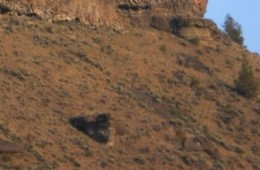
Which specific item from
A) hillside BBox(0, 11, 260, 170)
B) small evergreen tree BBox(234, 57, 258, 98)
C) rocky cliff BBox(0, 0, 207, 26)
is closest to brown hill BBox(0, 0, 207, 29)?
rocky cliff BBox(0, 0, 207, 26)

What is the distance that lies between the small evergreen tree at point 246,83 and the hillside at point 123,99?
389 mm

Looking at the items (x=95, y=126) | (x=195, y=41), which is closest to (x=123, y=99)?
(x=95, y=126)

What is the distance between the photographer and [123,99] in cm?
5762

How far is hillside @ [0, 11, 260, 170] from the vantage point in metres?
50.8

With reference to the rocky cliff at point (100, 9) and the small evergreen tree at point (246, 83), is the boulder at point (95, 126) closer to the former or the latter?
the rocky cliff at point (100, 9)

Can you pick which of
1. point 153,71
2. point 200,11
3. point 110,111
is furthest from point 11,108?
point 200,11

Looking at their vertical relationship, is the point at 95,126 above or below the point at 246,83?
below

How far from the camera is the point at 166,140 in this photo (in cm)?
5497

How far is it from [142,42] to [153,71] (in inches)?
181

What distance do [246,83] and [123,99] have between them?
9.33m

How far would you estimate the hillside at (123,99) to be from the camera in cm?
5075

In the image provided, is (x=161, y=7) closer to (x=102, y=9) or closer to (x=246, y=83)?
(x=102, y=9)

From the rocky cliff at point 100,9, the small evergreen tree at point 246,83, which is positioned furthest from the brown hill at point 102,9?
the small evergreen tree at point 246,83

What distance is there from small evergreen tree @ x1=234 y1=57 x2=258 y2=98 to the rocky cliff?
23.5ft
